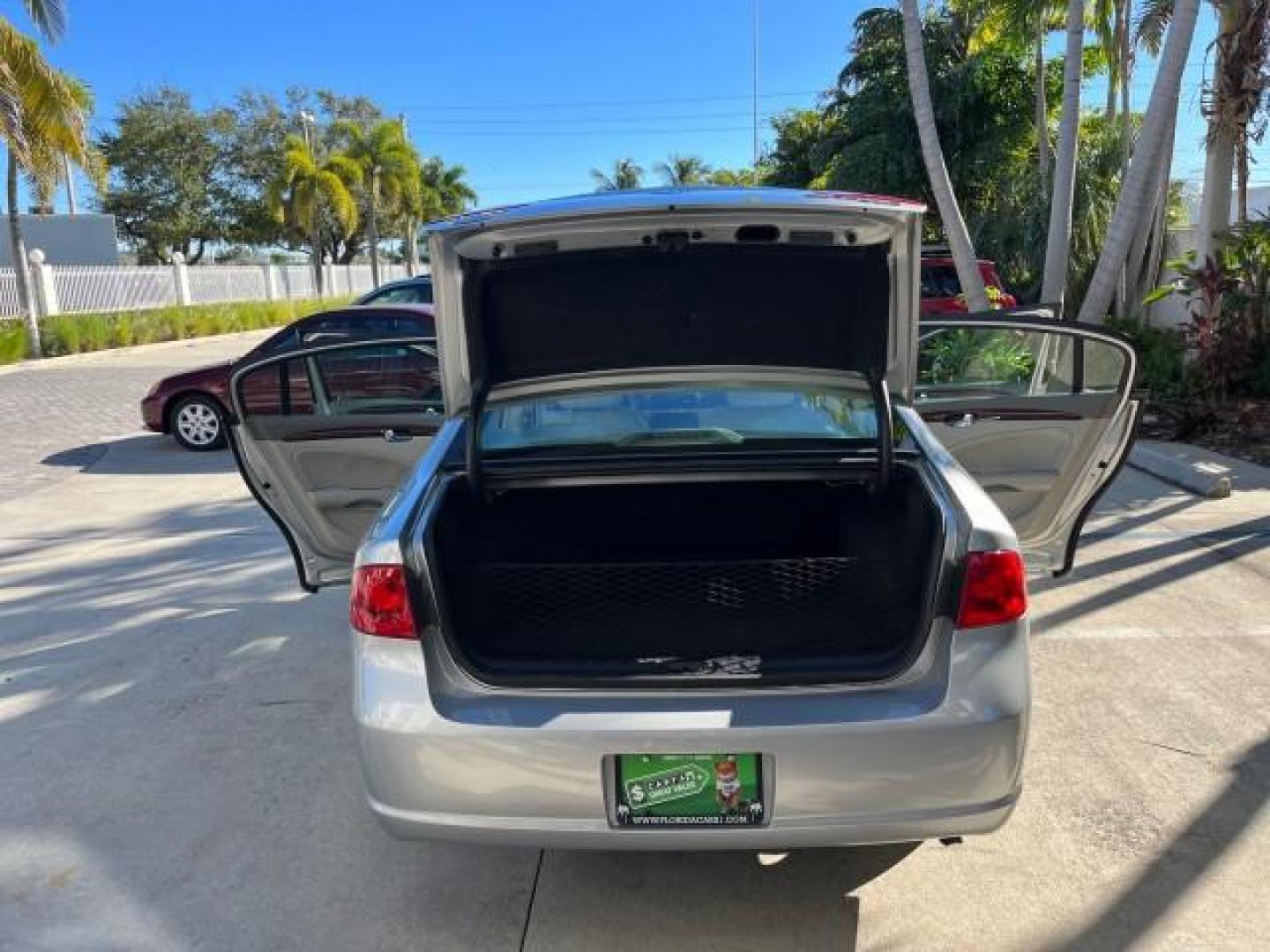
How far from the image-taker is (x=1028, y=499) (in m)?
4.36

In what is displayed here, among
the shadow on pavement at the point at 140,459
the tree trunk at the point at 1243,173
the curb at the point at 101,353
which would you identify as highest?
the tree trunk at the point at 1243,173

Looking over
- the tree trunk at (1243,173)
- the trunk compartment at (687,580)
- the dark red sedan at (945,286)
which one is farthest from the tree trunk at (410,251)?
the trunk compartment at (687,580)

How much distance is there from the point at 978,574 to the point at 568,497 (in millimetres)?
1746

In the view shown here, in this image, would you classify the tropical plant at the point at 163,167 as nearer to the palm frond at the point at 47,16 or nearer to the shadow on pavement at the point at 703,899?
the palm frond at the point at 47,16

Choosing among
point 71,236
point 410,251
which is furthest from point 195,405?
point 410,251

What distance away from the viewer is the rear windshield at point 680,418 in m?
3.48

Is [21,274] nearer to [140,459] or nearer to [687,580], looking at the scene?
[140,459]

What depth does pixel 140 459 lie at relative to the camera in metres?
10.3

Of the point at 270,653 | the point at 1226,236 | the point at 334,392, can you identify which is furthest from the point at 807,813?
the point at 1226,236

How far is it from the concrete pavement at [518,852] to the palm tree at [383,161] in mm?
40055

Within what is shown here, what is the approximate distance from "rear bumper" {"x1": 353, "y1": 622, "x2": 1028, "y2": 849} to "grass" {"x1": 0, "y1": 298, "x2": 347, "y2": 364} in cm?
2118

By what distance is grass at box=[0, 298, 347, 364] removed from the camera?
21.0m

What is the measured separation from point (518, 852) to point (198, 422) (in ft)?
28.1

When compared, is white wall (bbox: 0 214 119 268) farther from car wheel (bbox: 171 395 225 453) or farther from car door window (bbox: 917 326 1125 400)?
car door window (bbox: 917 326 1125 400)
